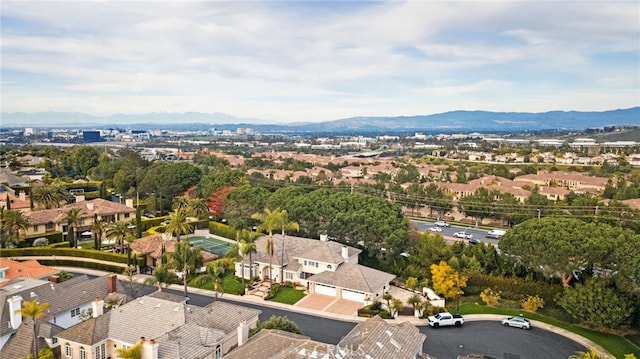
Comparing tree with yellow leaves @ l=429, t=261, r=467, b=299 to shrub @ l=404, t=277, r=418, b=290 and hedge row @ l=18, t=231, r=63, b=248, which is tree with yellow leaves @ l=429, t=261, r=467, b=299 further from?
hedge row @ l=18, t=231, r=63, b=248

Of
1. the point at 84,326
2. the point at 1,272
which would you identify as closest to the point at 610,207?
the point at 84,326

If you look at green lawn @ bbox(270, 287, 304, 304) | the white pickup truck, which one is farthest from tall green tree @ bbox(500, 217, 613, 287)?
green lawn @ bbox(270, 287, 304, 304)

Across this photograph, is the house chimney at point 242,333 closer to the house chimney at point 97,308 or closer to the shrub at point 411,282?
the house chimney at point 97,308

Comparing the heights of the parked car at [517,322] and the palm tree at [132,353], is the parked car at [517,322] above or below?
below

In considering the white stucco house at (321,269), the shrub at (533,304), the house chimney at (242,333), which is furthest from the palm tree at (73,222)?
the shrub at (533,304)

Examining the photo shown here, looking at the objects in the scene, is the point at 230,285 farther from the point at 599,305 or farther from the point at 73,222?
the point at 599,305

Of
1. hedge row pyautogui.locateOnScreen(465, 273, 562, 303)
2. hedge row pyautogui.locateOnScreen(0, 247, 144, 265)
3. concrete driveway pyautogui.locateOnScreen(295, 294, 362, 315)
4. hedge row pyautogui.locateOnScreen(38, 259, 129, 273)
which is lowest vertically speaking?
concrete driveway pyautogui.locateOnScreen(295, 294, 362, 315)

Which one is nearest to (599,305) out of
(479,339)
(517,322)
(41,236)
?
(517,322)
